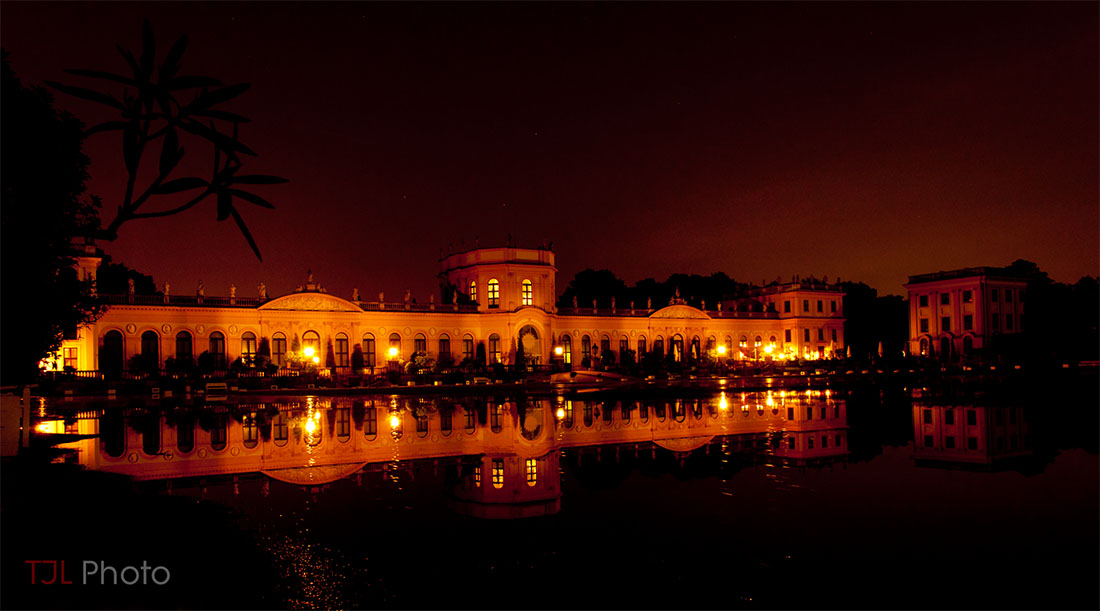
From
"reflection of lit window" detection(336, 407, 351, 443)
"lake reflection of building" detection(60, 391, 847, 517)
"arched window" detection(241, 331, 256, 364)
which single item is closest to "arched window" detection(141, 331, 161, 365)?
"arched window" detection(241, 331, 256, 364)

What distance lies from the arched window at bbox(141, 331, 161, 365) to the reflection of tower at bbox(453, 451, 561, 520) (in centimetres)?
2977

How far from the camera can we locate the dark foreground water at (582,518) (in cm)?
607

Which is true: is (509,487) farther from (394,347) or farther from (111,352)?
(394,347)

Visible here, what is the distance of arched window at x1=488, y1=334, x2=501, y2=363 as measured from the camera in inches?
1831

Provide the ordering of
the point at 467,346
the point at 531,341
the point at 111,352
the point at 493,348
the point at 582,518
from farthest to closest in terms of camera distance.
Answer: the point at 531,341 → the point at 493,348 → the point at 467,346 → the point at 111,352 → the point at 582,518

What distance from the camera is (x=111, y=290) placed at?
→ 49312 millimetres

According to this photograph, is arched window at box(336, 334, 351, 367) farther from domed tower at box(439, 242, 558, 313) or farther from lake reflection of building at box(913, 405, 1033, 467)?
lake reflection of building at box(913, 405, 1033, 467)

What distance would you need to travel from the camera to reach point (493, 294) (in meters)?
47.9

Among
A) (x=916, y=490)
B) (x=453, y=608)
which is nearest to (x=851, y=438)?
(x=916, y=490)

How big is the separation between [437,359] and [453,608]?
39487 millimetres

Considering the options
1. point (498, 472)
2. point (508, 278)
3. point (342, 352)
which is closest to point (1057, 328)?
point (508, 278)

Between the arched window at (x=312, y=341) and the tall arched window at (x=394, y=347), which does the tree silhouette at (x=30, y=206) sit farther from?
the tall arched window at (x=394, y=347)

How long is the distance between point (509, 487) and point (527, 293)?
124 feet

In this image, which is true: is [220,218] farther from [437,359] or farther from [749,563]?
[437,359]
